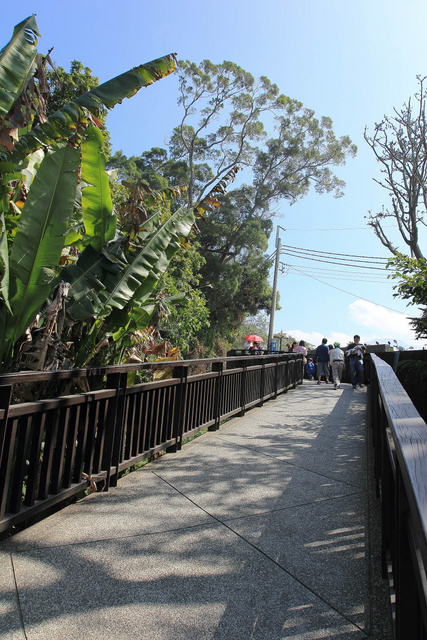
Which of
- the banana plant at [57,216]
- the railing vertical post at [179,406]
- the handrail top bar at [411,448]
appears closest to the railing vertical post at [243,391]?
the railing vertical post at [179,406]

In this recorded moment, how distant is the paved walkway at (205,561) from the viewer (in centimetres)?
220

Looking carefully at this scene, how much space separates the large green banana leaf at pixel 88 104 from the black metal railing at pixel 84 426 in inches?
91.3

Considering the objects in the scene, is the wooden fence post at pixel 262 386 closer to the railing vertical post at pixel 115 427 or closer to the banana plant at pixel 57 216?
the banana plant at pixel 57 216

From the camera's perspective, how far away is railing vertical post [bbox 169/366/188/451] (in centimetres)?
539

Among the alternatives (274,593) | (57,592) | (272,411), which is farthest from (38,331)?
(272,411)

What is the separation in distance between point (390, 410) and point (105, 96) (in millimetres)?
Answer: 4340

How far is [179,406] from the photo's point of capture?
5.39 meters

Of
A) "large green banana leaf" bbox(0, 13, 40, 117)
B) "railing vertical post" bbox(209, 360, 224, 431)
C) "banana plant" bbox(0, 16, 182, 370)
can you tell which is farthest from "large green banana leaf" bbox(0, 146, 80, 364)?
"railing vertical post" bbox(209, 360, 224, 431)

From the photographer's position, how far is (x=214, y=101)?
32.8 metres

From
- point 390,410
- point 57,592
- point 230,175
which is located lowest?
point 57,592

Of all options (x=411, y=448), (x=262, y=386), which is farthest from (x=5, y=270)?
(x=262, y=386)

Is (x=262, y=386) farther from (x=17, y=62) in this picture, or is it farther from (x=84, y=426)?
(x=17, y=62)

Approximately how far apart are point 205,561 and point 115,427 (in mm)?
1626

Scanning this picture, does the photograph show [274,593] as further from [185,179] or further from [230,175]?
[185,179]
